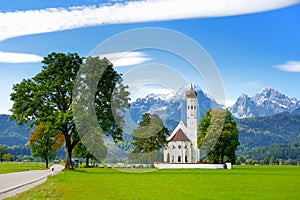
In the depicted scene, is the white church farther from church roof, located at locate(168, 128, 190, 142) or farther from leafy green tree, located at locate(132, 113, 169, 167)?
leafy green tree, located at locate(132, 113, 169, 167)

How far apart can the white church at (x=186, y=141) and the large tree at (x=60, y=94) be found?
53.7 m

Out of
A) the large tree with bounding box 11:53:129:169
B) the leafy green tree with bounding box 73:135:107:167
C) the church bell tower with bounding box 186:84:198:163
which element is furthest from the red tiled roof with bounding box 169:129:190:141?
the large tree with bounding box 11:53:129:169

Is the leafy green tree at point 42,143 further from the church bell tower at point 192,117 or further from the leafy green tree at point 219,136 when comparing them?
the church bell tower at point 192,117

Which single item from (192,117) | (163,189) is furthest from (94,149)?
(163,189)

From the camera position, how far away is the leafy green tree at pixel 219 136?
306 ft

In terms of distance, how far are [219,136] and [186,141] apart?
27.2 meters

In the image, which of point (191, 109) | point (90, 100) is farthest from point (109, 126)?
point (191, 109)

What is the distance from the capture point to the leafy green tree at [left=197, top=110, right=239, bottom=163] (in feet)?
306

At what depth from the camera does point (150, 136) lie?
95.4 m

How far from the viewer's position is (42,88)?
208ft

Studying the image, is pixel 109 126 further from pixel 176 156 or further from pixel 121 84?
pixel 176 156

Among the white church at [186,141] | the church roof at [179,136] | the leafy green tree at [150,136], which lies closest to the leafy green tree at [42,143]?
the leafy green tree at [150,136]

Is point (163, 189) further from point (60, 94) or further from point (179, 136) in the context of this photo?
point (179, 136)

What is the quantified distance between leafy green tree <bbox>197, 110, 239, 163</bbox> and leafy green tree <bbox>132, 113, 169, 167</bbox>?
8510mm
